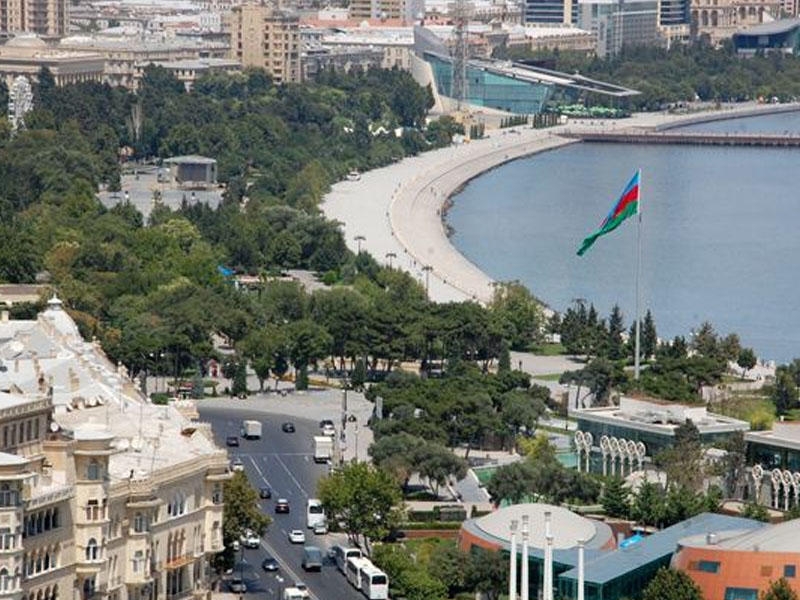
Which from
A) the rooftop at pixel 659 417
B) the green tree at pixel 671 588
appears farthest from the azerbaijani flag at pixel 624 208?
the green tree at pixel 671 588

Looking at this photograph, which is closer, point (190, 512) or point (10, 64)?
point (190, 512)

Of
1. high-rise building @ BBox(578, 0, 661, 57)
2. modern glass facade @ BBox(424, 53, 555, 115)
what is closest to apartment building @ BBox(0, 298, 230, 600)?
modern glass facade @ BBox(424, 53, 555, 115)

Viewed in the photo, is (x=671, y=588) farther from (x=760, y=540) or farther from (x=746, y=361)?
(x=746, y=361)

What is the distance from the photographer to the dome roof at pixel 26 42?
3684 inches

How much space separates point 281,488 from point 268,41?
6294cm

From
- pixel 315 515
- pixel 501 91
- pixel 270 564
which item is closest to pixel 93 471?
pixel 270 564

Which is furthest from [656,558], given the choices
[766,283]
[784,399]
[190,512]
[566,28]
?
[566,28]

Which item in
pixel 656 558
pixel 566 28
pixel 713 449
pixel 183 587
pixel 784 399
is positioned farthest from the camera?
pixel 566 28

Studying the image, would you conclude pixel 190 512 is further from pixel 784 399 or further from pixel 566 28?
pixel 566 28

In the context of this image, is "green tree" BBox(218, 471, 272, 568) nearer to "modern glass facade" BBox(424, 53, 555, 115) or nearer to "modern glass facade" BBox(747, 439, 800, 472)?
"modern glass facade" BBox(747, 439, 800, 472)

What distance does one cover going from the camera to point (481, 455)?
122 feet

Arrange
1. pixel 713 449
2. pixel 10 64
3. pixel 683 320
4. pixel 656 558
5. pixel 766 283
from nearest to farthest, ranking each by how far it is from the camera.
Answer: pixel 656 558, pixel 713 449, pixel 683 320, pixel 766 283, pixel 10 64

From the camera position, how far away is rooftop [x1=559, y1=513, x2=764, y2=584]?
29125 mm

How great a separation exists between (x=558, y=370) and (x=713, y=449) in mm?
8344
